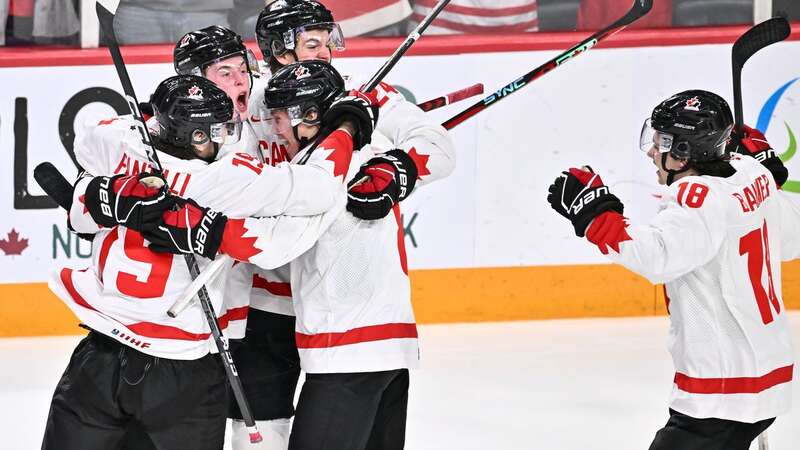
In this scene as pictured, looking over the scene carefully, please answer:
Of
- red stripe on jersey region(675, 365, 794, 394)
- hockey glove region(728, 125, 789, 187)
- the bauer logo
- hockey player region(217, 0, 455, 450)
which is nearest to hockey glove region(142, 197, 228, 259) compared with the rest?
hockey player region(217, 0, 455, 450)

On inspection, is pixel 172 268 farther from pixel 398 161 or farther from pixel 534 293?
pixel 534 293

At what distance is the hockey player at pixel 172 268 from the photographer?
2.69m

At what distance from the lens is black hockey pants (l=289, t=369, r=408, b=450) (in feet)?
9.39

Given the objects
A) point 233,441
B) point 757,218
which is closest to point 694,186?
point 757,218

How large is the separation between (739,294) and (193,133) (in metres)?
1.17

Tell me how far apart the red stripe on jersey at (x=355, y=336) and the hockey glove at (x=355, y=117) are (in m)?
0.38

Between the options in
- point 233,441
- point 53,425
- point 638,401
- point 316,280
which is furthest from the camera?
point 638,401

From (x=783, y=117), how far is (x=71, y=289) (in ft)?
13.0

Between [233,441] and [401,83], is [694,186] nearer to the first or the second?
[233,441]

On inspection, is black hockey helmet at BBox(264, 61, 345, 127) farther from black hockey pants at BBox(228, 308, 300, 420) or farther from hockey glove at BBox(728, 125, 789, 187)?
hockey glove at BBox(728, 125, 789, 187)

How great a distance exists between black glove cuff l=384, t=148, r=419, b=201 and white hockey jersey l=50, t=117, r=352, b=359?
5.7 inches

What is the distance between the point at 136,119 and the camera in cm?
276

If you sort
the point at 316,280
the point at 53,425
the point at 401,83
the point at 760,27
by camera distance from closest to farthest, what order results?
the point at 53,425 → the point at 316,280 → the point at 760,27 → the point at 401,83

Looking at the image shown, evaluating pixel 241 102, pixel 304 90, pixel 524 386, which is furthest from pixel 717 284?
pixel 524 386
